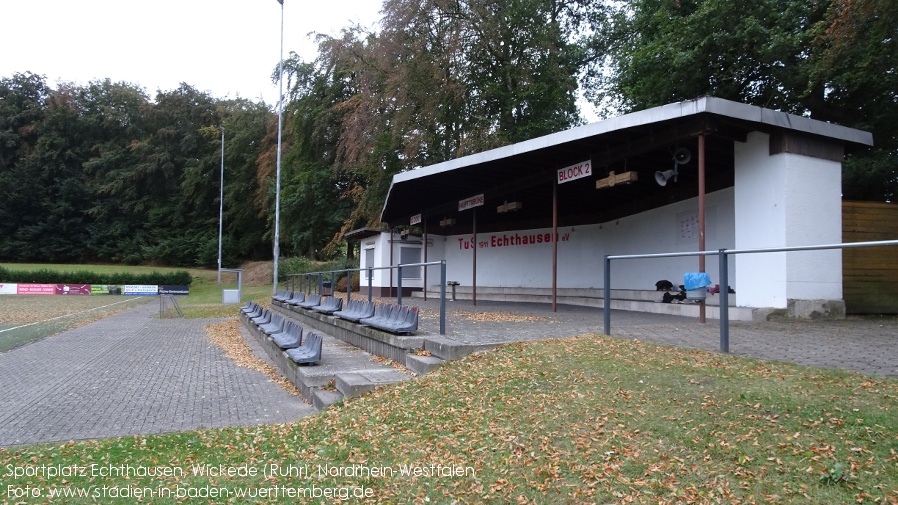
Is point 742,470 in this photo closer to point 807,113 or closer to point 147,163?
point 807,113

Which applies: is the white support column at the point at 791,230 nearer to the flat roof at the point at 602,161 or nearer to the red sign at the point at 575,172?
the flat roof at the point at 602,161

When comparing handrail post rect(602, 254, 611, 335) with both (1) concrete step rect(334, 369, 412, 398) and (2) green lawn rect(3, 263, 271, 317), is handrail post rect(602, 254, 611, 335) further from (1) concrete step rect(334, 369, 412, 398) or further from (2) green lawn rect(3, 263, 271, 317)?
(2) green lawn rect(3, 263, 271, 317)

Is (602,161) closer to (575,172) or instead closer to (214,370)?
(575,172)

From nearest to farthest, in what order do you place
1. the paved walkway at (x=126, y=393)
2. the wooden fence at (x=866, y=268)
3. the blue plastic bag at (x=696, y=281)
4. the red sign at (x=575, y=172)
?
the paved walkway at (x=126, y=393) < the blue plastic bag at (x=696, y=281) < the wooden fence at (x=866, y=268) < the red sign at (x=575, y=172)

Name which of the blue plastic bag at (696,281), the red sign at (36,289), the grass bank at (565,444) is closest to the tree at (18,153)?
the red sign at (36,289)

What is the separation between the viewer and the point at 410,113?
23.5 meters

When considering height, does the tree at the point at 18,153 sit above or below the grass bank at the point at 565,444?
above

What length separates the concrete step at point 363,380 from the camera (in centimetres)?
643

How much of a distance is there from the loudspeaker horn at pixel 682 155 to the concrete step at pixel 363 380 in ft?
21.7

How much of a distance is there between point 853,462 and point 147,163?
65825mm

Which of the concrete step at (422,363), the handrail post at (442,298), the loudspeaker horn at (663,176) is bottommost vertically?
the concrete step at (422,363)

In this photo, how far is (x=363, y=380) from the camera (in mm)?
6699

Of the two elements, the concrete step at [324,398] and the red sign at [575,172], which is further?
the red sign at [575,172]

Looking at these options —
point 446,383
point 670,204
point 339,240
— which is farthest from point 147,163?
point 446,383
